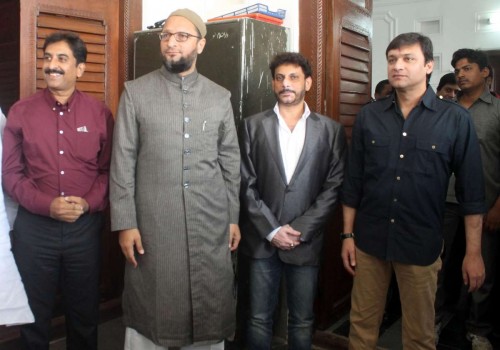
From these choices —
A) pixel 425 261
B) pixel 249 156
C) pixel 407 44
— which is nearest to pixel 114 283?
pixel 249 156

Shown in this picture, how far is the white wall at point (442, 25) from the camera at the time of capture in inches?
197

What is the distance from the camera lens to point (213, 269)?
6.23ft

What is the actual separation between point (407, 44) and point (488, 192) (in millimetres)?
1133

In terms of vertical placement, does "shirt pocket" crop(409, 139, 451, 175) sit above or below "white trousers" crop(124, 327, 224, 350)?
above

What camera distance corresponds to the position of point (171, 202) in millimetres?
1825

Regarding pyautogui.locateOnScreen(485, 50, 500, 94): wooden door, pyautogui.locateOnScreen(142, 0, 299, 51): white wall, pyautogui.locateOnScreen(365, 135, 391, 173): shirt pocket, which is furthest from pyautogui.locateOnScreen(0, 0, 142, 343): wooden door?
pyautogui.locateOnScreen(485, 50, 500, 94): wooden door

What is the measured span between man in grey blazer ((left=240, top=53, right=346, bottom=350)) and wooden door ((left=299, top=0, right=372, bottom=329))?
0.51 m

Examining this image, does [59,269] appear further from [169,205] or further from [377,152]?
[377,152]

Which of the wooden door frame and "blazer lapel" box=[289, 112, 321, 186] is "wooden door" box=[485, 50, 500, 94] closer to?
the wooden door frame

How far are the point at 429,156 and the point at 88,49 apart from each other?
1846 mm

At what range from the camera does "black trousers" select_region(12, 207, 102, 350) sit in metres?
1.89

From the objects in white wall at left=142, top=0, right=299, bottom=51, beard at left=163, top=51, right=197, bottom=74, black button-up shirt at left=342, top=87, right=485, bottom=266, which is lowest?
black button-up shirt at left=342, top=87, right=485, bottom=266

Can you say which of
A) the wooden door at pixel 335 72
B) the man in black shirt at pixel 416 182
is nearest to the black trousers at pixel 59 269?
the man in black shirt at pixel 416 182

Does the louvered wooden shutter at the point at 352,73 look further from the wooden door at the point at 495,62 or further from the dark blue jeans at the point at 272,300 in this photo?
the wooden door at the point at 495,62
